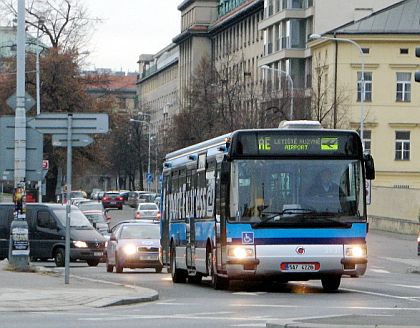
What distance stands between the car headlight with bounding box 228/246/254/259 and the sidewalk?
1.54 m

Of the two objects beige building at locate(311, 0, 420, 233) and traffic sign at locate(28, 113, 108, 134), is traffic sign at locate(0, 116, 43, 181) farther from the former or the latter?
beige building at locate(311, 0, 420, 233)

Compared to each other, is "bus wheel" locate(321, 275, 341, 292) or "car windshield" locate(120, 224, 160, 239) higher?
"car windshield" locate(120, 224, 160, 239)

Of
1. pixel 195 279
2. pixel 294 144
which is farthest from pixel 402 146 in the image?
pixel 294 144

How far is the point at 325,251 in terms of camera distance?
24.2m

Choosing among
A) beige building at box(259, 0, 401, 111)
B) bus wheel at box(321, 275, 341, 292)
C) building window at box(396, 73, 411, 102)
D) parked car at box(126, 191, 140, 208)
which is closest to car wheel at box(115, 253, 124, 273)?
bus wheel at box(321, 275, 341, 292)

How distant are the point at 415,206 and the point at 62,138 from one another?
4370cm

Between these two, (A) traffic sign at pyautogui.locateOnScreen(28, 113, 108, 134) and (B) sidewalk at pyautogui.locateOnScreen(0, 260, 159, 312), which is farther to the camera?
(A) traffic sign at pyautogui.locateOnScreen(28, 113, 108, 134)

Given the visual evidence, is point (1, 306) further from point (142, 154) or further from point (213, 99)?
point (142, 154)

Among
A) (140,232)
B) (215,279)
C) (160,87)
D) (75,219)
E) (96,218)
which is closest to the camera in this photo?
(215,279)

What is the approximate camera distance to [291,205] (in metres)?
24.0

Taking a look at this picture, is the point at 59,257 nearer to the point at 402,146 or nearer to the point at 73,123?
the point at 73,123

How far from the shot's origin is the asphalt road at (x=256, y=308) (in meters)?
17.3

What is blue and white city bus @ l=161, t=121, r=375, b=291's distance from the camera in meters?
24.0

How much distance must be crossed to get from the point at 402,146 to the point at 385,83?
420 cm
